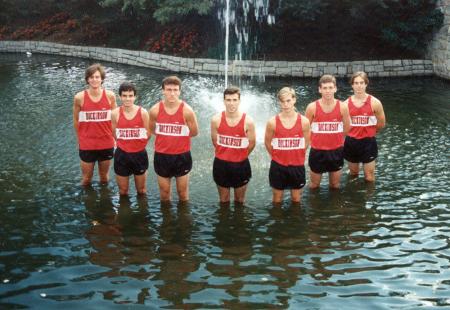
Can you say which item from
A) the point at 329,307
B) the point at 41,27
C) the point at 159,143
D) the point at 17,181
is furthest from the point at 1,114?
the point at 41,27

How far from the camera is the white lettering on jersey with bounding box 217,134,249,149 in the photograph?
330 inches

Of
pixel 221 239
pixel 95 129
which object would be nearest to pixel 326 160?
pixel 221 239

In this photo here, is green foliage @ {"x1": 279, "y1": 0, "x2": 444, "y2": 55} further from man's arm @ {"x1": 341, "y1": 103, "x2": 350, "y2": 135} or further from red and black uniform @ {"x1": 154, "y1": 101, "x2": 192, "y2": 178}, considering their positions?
red and black uniform @ {"x1": 154, "y1": 101, "x2": 192, "y2": 178}

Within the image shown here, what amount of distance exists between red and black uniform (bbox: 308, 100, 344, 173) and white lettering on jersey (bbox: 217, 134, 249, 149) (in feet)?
4.57

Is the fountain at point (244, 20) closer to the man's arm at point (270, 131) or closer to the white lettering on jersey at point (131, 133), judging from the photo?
the white lettering on jersey at point (131, 133)

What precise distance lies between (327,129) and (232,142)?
67.3 inches

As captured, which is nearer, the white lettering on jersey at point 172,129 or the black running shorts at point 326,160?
the white lettering on jersey at point 172,129

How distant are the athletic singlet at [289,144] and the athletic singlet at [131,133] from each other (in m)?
2.08

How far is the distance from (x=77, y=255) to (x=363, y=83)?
5.35m

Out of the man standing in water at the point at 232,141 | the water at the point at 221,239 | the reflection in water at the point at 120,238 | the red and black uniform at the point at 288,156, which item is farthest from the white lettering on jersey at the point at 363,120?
the reflection in water at the point at 120,238

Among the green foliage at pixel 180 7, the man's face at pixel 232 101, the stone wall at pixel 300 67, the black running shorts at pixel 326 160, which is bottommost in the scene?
the black running shorts at pixel 326 160

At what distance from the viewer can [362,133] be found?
9719 mm

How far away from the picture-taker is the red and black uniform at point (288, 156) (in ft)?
27.5

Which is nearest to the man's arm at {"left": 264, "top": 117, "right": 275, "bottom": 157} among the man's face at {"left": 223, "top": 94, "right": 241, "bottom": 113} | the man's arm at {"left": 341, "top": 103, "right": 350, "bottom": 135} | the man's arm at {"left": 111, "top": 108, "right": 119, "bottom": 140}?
the man's face at {"left": 223, "top": 94, "right": 241, "bottom": 113}
